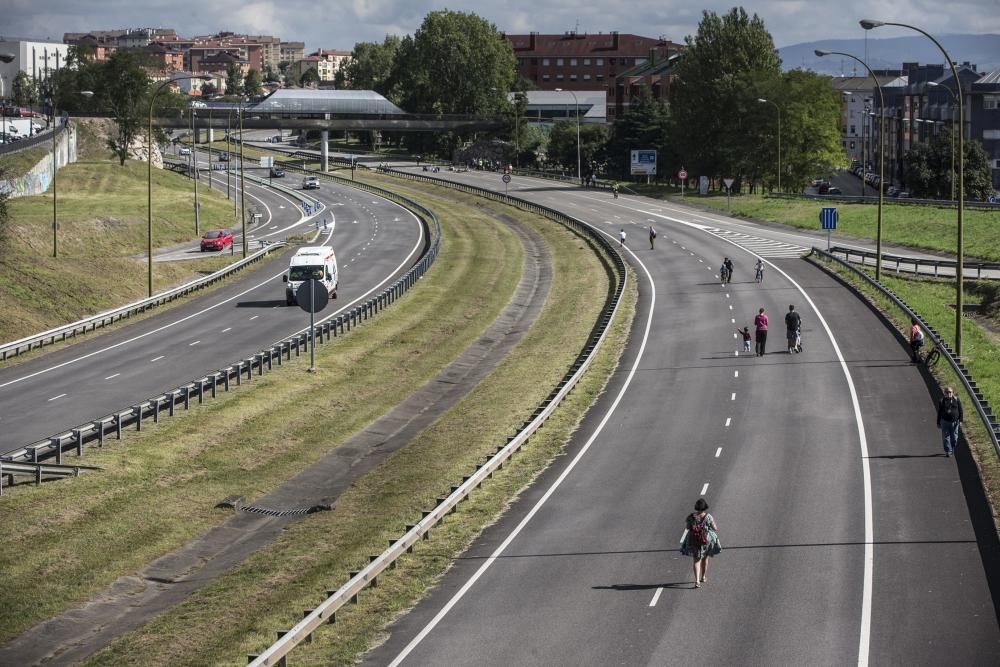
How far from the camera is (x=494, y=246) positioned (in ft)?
293

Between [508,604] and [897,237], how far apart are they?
67.6m

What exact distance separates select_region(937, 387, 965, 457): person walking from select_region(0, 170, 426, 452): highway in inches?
903

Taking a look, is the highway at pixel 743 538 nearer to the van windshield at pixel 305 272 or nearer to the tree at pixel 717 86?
the van windshield at pixel 305 272

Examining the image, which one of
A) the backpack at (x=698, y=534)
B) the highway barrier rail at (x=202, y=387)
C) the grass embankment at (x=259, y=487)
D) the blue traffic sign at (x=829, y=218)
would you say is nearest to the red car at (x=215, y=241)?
the highway barrier rail at (x=202, y=387)

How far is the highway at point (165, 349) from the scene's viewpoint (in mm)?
39125

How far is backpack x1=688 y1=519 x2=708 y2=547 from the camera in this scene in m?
20.5

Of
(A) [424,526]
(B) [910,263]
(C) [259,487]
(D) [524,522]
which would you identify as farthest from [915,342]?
(B) [910,263]

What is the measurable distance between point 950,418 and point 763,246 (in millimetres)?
52107

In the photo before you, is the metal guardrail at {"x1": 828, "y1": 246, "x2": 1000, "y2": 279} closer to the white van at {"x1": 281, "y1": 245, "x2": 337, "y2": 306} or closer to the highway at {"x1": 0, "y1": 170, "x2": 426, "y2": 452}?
the highway at {"x1": 0, "y1": 170, "x2": 426, "y2": 452}

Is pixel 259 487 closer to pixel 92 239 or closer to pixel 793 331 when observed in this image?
pixel 793 331

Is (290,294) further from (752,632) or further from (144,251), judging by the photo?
(752,632)

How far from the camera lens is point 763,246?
8056cm

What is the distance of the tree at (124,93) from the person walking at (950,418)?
118639mm

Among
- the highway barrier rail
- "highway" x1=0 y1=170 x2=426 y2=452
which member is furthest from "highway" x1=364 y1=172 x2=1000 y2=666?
"highway" x1=0 y1=170 x2=426 y2=452
